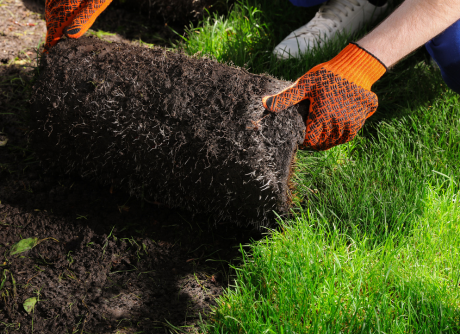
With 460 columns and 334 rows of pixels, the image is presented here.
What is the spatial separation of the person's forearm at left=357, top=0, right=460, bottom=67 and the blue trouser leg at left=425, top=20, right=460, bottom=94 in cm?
→ 46

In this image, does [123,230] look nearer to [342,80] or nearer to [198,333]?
[198,333]

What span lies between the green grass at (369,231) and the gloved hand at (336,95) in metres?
0.40

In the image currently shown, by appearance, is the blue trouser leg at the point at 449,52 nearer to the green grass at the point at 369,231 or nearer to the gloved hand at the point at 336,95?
the green grass at the point at 369,231

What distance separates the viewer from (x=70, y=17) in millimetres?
1879

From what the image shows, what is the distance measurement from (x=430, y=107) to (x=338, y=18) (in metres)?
1.10

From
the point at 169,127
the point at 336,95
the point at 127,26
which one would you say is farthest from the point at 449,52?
the point at 127,26

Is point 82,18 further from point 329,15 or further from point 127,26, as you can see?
point 329,15

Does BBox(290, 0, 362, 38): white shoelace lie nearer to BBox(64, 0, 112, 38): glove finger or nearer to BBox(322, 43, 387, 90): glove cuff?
BBox(322, 43, 387, 90): glove cuff

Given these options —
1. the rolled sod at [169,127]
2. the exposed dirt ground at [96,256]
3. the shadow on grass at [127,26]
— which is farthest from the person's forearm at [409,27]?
the shadow on grass at [127,26]

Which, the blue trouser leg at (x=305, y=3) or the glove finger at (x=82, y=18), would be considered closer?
the glove finger at (x=82, y=18)

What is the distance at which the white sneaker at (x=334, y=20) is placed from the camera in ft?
8.98

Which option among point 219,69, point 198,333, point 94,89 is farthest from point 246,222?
point 94,89

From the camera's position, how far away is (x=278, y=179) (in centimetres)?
161

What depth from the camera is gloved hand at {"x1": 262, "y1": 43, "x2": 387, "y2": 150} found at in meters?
1.55
